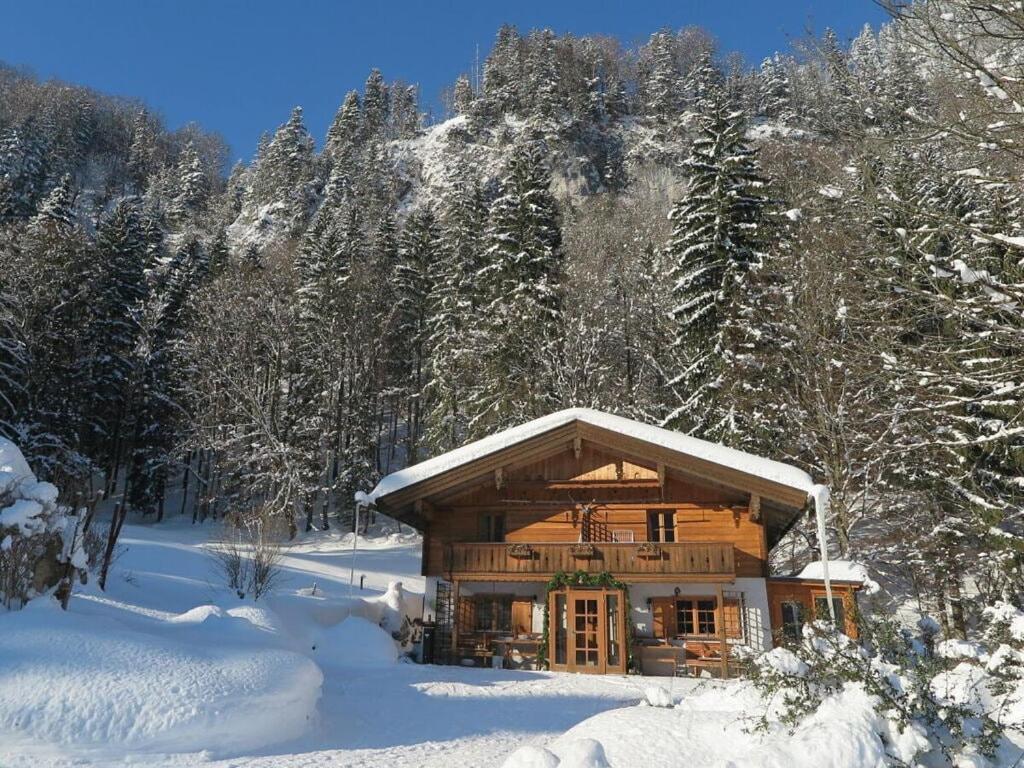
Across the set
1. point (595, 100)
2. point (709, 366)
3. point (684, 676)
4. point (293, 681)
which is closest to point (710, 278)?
point (709, 366)

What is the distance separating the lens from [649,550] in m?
16.6

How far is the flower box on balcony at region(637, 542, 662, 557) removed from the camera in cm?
1664

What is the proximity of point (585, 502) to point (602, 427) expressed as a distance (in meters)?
2.63

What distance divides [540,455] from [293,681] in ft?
35.6

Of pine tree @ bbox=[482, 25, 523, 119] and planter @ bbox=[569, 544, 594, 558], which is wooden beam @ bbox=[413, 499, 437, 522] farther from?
pine tree @ bbox=[482, 25, 523, 119]

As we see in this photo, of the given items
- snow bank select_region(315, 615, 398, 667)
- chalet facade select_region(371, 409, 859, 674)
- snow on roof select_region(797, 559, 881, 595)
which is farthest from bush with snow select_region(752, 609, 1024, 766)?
snow bank select_region(315, 615, 398, 667)

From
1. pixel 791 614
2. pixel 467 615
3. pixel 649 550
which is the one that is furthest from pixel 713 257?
pixel 467 615

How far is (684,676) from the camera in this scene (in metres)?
15.5

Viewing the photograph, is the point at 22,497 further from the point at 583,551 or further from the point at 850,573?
the point at 850,573

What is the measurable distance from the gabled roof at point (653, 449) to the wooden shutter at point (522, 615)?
3920 mm

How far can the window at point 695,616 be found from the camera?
17266mm

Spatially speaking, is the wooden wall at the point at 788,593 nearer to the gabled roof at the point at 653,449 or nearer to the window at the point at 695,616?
the window at the point at 695,616

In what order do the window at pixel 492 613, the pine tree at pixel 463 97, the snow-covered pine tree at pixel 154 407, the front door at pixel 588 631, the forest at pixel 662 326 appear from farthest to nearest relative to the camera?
1. the pine tree at pixel 463 97
2. the snow-covered pine tree at pixel 154 407
3. the window at pixel 492 613
4. the front door at pixel 588 631
5. the forest at pixel 662 326

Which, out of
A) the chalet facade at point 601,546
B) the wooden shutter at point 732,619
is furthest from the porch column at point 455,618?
the wooden shutter at point 732,619
